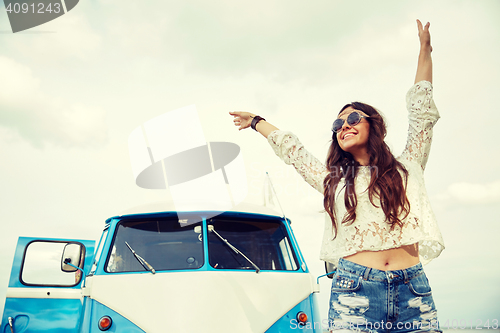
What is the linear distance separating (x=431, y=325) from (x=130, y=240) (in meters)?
3.03

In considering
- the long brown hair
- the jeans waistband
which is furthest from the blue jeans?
the long brown hair

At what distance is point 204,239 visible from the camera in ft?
12.9

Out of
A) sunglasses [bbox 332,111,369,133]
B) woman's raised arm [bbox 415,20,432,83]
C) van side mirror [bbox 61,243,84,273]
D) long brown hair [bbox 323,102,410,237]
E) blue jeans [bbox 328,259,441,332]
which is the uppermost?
woman's raised arm [bbox 415,20,432,83]

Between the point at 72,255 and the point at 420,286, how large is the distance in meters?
3.38

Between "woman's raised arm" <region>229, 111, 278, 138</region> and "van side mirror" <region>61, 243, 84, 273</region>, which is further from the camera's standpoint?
"van side mirror" <region>61, 243, 84, 273</region>

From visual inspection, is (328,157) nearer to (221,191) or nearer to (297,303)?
(297,303)

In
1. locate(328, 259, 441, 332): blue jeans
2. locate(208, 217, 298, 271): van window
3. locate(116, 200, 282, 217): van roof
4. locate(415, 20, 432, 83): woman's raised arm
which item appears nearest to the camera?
locate(328, 259, 441, 332): blue jeans

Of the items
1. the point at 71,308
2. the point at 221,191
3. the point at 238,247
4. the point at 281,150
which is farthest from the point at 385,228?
the point at 71,308

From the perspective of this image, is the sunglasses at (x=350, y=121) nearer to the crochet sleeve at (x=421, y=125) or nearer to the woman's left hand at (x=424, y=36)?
the crochet sleeve at (x=421, y=125)

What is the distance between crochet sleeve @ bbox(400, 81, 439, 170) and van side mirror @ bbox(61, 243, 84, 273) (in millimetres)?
3349

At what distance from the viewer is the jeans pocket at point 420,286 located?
1715 mm

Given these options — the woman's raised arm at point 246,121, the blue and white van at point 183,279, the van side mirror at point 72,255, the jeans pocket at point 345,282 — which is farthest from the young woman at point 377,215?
the van side mirror at point 72,255

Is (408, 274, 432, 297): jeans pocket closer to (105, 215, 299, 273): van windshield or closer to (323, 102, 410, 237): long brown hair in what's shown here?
(323, 102, 410, 237): long brown hair

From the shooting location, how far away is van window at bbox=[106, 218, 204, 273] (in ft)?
12.4
